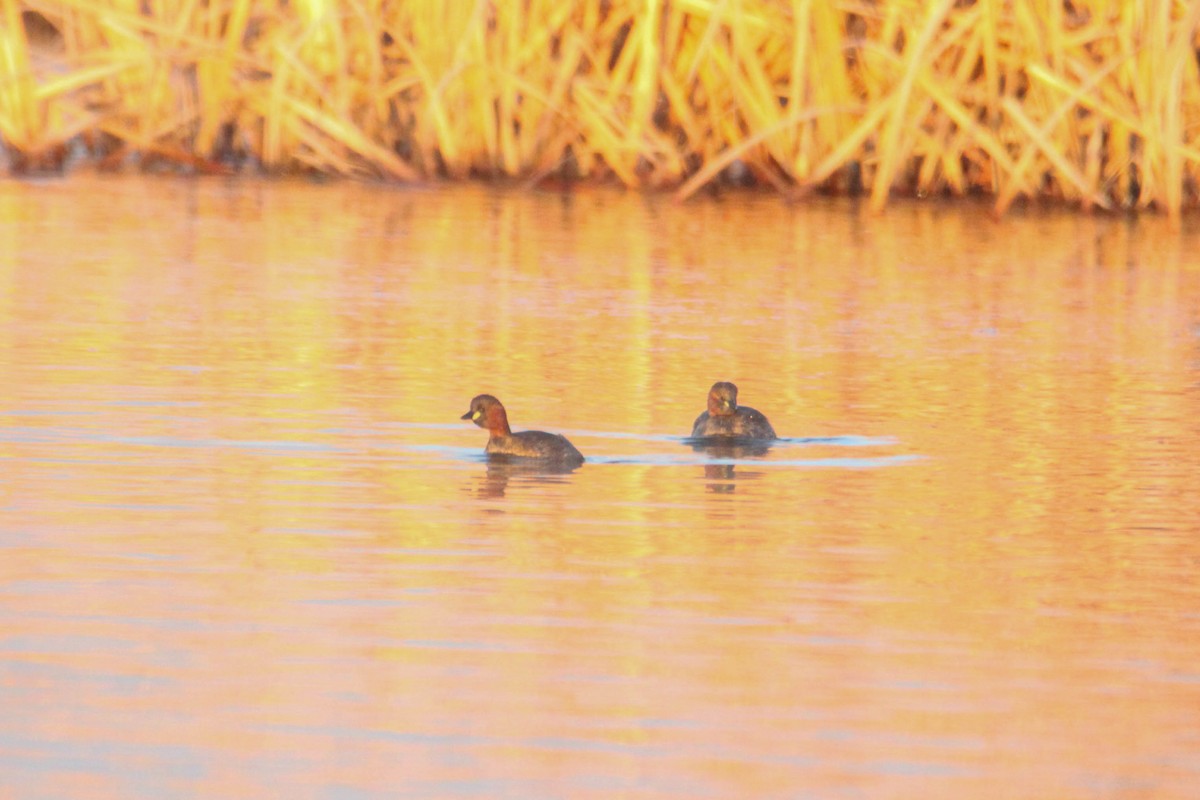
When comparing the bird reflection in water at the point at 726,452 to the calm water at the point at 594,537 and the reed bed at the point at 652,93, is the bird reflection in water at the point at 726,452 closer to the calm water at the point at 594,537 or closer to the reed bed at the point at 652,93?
the calm water at the point at 594,537

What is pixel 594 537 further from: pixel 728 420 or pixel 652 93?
pixel 652 93

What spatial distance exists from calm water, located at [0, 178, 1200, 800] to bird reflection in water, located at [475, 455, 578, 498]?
34 millimetres

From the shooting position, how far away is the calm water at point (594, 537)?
5934 millimetres

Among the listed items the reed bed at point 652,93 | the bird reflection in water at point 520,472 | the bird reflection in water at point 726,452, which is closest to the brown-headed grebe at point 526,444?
the bird reflection in water at point 520,472

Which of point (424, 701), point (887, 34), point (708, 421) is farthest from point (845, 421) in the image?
point (887, 34)

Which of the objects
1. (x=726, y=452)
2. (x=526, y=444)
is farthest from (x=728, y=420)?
(x=526, y=444)

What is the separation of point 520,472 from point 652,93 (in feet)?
41.0

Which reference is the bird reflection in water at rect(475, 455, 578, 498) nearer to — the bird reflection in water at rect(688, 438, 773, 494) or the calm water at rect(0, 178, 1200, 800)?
the calm water at rect(0, 178, 1200, 800)

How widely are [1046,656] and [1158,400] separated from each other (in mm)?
5284

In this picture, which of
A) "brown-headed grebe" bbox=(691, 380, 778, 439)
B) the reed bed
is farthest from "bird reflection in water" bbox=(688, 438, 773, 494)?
the reed bed

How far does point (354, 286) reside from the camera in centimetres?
1628

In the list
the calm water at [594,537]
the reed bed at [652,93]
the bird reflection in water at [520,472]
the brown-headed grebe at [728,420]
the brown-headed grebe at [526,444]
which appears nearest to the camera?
the calm water at [594,537]

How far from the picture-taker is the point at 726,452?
10.2m

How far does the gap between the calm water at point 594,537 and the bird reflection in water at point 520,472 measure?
1.3 inches
